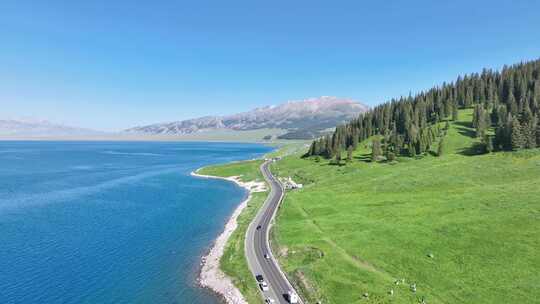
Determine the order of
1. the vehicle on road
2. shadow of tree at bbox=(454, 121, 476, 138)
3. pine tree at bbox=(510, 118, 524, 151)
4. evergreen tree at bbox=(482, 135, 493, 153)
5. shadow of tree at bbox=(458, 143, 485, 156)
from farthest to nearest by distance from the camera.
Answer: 1. shadow of tree at bbox=(454, 121, 476, 138)
2. shadow of tree at bbox=(458, 143, 485, 156)
3. evergreen tree at bbox=(482, 135, 493, 153)
4. pine tree at bbox=(510, 118, 524, 151)
5. the vehicle on road

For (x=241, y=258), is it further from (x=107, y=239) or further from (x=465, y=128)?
(x=465, y=128)

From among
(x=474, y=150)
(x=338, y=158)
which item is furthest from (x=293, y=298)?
(x=474, y=150)

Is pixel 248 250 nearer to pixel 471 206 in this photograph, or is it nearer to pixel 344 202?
pixel 344 202

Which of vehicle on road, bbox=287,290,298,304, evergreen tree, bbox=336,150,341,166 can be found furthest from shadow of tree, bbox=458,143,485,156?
vehicle on road, bbox=287,290,298,304

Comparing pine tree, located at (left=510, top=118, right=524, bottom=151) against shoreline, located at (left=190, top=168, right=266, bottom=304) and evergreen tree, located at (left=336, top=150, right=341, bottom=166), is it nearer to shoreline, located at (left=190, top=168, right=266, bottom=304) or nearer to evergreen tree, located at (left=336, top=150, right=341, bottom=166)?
evergreen tree, located at (left=336, top=150, right=341, bottom=166)

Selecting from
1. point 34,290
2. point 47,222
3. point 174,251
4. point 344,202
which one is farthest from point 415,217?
point 47,222
